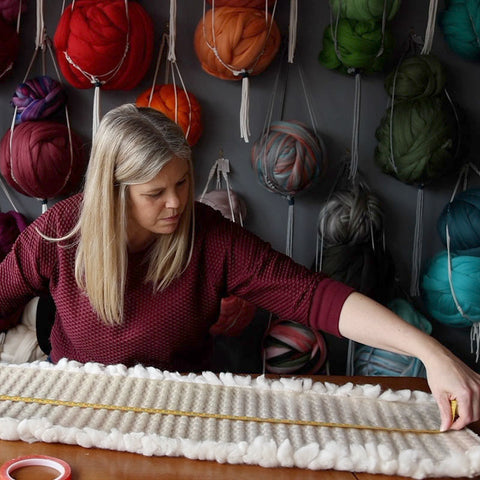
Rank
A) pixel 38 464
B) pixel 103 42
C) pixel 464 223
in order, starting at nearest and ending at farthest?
pixel 38 464, pixel 103 42, pixel 464 223

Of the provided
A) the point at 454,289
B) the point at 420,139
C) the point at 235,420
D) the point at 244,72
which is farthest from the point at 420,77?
the point at 235,420

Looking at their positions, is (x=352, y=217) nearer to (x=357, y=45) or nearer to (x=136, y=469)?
(x=357, y=45)

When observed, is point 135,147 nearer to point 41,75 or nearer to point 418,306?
point 41,75

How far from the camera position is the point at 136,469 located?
0.85 m

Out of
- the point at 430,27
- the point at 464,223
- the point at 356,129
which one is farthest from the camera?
the point at 356,129

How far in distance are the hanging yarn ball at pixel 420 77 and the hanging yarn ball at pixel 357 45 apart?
0.09m

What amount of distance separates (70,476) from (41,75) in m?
1.63

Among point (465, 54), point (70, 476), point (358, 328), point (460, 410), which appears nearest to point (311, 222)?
point (465, 54)

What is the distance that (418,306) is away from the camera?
228 cm

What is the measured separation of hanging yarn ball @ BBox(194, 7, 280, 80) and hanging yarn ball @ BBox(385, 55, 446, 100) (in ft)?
1.37

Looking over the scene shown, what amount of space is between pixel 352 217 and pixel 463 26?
707 mm

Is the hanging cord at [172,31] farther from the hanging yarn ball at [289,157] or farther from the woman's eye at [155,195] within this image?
the woman's eye at [155,195]

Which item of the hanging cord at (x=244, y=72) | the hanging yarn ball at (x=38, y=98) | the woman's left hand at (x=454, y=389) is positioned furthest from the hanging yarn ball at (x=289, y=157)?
the woman's left hand at (x=454, y=389)

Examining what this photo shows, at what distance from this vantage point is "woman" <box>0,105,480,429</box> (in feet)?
3.84
